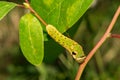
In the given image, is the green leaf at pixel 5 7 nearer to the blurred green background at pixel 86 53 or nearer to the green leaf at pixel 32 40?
the green leaf at pixel 32 40

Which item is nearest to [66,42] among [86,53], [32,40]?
[32,40]

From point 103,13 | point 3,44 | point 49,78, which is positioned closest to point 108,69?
point 103,13

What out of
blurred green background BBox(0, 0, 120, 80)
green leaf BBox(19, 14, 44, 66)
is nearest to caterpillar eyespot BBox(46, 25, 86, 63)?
green leaf BBox(19, 14, 44, 66)

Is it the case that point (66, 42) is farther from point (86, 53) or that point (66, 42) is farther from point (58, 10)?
point (86, 53)

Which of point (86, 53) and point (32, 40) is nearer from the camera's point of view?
point (32, 40)

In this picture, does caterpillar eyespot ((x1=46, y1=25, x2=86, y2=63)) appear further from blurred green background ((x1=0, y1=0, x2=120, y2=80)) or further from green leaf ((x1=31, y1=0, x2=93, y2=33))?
blurred green background ((x1=0, y1=0, x2=120, y2=80))

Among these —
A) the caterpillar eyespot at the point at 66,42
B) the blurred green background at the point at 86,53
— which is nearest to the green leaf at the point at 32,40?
the caterpillar eyespot at the point at 66,42

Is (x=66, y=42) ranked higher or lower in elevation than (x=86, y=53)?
higher
